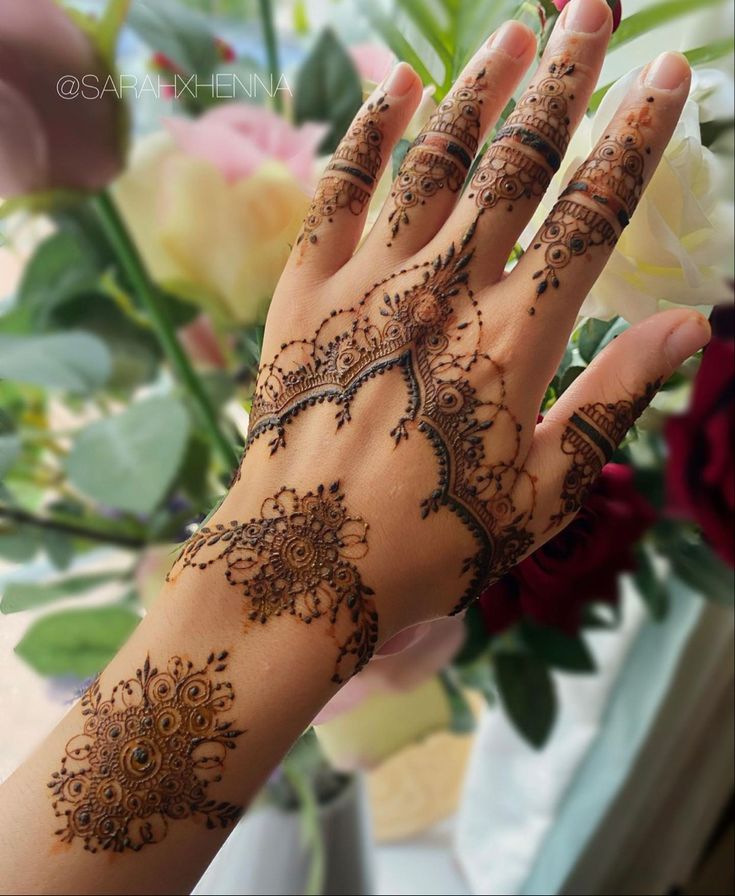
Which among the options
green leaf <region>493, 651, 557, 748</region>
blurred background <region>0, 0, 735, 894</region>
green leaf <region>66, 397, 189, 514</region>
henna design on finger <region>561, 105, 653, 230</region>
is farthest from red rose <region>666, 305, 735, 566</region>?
green leaf <region>66, 397, 189, 514</region>

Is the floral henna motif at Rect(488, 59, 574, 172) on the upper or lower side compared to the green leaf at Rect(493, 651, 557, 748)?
upper

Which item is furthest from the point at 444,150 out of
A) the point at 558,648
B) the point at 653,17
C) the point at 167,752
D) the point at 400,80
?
the point at 558,648

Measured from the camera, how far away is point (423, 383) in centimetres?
43

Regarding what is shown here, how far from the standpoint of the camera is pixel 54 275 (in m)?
0.44

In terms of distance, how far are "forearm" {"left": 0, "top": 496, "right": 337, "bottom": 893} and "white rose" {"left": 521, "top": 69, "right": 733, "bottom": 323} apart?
275 mm

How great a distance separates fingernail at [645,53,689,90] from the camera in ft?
1.30

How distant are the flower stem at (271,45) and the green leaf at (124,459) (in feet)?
0.71

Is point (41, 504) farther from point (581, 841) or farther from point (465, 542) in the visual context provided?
point (581, 841)

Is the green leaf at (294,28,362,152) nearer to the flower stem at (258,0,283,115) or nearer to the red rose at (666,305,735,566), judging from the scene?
the flower stem at (258,0,283,115)

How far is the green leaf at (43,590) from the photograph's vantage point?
1.51ft

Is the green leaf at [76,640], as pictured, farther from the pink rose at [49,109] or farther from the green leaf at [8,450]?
the pink rose at [49,109]

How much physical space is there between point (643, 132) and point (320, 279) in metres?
0.21

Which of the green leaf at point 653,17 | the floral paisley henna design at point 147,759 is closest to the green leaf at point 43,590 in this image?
the floral paisley henna design at point 147,759

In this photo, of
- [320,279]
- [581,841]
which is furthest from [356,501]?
[581,841]
